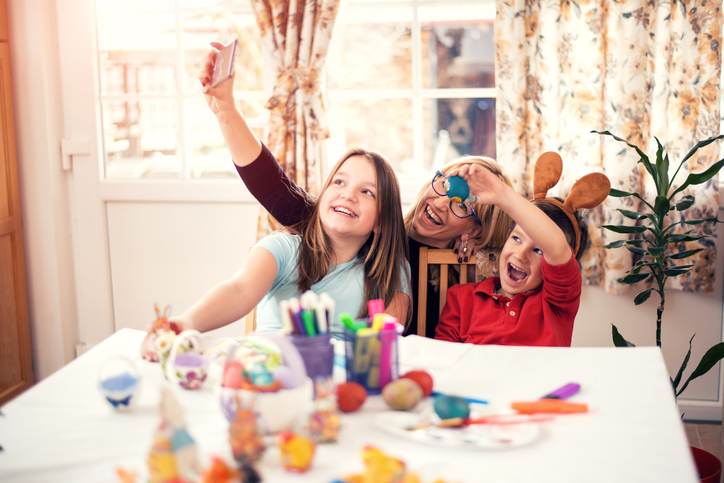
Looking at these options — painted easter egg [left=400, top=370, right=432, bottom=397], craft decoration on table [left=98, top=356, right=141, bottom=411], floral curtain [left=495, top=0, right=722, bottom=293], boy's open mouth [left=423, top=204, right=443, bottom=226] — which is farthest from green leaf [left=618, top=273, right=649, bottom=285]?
craft decoration on table [left=98, top=356, right=141, bottom=411]

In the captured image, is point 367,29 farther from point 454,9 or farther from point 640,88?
point 640,88

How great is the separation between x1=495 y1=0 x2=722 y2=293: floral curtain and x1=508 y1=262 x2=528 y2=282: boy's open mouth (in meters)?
0.83

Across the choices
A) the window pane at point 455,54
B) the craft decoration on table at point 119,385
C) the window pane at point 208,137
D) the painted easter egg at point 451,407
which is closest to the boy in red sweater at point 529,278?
the painted easter egg at point 451,407

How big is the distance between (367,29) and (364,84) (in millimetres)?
885

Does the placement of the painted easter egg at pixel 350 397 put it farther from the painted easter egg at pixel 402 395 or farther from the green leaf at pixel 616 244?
the green leaf at pixel 616 244

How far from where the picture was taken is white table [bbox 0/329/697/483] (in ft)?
3.93

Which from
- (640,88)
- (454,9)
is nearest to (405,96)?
(454,9)

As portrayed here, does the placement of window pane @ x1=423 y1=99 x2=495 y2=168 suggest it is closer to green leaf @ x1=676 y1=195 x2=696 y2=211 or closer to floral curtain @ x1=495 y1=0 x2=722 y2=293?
floral curtain @ x1=495 y1=0 x2=722 y2=293

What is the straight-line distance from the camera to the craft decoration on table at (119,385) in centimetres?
140

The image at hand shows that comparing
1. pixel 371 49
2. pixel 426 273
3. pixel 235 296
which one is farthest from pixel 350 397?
pixel 371 49

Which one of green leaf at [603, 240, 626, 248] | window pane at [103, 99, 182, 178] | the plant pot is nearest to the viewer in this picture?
the plant pot

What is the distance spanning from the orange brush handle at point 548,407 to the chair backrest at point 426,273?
925 mm

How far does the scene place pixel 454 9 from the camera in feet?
10.4

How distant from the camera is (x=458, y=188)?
1998mm
